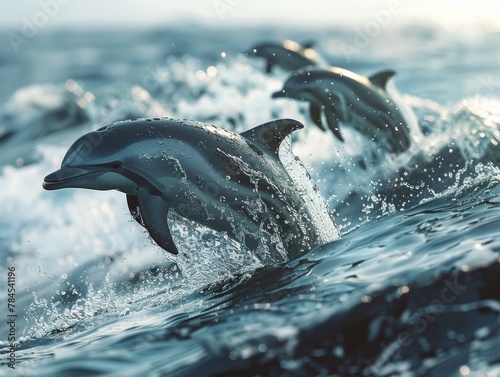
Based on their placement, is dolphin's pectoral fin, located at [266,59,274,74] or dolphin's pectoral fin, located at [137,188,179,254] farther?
dolphin's pectoral fin, located at [266,59,274,74]

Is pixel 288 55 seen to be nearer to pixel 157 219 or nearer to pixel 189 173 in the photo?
pixel 189 173

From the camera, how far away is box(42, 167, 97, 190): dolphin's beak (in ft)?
23.6

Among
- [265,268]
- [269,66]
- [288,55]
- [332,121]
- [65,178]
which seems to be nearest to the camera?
[65,178]

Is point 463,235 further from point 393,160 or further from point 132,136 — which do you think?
point 393,160

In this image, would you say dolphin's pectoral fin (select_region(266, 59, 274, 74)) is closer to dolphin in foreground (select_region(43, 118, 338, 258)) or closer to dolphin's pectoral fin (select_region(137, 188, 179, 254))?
dolphin in foreground (select_region(43, 118, 338, 258))

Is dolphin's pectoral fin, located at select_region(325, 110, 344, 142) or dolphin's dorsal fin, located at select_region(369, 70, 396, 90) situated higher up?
dolphin's dorsal fin, located at select_region(369, 70, 396, 90)

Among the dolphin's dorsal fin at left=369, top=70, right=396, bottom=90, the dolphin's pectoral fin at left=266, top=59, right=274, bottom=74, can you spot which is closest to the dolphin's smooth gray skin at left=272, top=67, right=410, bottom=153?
the dolphin's dorsal fin at left=369, top=70, right=396, bottom=90

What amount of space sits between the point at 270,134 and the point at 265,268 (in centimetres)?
111

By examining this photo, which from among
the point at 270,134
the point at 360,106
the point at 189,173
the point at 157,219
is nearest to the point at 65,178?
the point at 157,219

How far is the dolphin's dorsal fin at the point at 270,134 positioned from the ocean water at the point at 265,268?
87 centimetres

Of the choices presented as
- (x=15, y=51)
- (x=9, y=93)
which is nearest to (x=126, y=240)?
(x=9, y=93)

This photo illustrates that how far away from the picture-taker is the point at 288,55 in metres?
19.8

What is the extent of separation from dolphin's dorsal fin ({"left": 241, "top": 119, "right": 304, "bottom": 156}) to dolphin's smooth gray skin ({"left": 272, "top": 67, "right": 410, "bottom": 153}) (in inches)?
199

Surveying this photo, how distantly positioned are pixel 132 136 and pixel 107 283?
370cm
